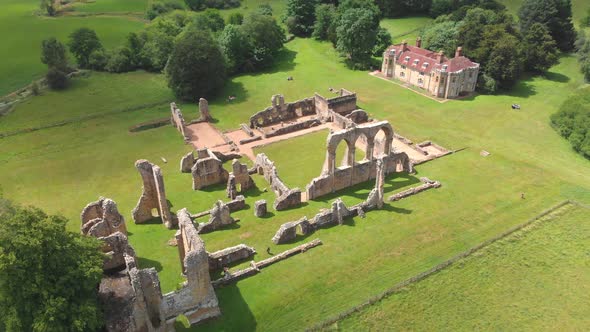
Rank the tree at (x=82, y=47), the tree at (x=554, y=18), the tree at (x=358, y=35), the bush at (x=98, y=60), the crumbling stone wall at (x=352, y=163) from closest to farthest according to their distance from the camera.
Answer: the crumbling stone wall at (x=352, y=163) → the tree at (x=358, y=35) → the tree at (x=554, y=18) → the bush at (x=98, y=60) → the tree at (x=82, y=47)

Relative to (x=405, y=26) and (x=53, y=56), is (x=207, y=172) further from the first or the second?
(x=405, y=26)

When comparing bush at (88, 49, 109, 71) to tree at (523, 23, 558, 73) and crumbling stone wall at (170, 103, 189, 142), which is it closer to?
crumbling stone wall at (170, 103, 189, 142)

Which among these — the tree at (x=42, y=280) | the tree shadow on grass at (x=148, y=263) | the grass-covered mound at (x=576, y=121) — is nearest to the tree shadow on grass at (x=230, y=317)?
the tree shadow on grass at (x=148, y=263)

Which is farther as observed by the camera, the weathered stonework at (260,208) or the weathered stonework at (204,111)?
the weathered stonework at (204,111)

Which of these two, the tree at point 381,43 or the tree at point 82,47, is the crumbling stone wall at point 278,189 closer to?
the tree at point 381,43

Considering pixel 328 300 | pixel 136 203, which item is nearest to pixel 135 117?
pixel 136 203

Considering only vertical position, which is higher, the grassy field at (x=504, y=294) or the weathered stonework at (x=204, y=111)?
the weathered stonework at (x=204, y=111)

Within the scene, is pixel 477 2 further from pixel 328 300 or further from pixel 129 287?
pixel 129 287

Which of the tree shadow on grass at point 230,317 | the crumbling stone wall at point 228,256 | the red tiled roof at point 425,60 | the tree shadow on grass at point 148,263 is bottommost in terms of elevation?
the tree shadow on grass at point 230,317

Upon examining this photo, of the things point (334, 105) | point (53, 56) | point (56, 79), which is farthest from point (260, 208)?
point (53, 56)
